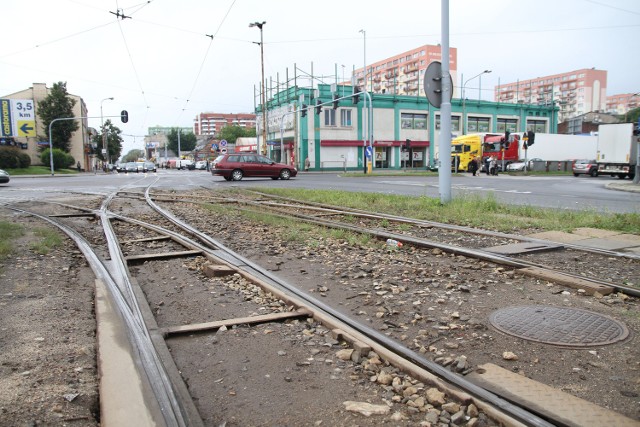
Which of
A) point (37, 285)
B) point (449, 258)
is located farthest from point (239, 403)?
point (449, 258)

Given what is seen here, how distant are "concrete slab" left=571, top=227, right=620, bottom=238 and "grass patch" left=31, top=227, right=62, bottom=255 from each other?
823 centimetres

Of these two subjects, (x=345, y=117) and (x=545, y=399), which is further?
(x=345, y=117)

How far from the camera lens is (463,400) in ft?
8.38

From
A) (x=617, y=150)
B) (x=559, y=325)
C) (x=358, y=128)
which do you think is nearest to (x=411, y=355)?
(x=559, y=325)

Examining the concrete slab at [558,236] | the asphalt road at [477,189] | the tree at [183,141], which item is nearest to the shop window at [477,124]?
the asphalt road at [477,189]

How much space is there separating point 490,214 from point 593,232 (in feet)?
8.05

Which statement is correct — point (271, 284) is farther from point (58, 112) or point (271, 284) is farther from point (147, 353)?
point (58, 112)

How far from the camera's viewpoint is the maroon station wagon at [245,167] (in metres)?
28.0

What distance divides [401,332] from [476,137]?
4385cm

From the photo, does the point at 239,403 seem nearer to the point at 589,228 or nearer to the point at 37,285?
the point at 37,285

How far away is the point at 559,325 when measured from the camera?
371 centimetres

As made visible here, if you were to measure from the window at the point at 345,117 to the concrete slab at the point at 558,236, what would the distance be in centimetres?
4481

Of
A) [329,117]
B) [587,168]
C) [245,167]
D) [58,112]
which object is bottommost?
[587,168]

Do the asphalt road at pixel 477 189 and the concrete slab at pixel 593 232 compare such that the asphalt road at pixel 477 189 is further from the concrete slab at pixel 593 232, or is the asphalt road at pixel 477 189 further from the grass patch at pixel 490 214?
the concrete slab at pixel 593 232
